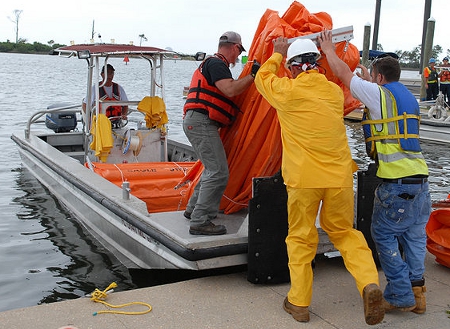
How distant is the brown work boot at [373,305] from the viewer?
3.65 metres

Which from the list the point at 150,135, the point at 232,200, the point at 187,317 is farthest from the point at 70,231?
the point at 187,317

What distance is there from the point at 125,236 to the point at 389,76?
9.35 ft

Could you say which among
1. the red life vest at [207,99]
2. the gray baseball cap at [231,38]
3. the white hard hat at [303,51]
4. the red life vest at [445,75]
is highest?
the red life vest at [445,75]

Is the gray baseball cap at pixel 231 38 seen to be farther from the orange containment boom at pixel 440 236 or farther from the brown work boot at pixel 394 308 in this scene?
the brown work boot at pixel 394 308

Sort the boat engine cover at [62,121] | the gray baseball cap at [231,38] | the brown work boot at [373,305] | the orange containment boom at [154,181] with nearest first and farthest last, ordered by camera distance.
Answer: the brown work boot at [373,305], the gray baseball cap at [231,38], the orange containment boom at [154,181], the boat engine cover at [62,121]

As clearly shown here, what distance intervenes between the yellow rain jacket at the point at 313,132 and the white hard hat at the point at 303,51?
110 mm

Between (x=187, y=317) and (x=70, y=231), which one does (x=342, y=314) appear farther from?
(x=70, y=231)

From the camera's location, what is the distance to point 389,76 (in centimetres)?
408

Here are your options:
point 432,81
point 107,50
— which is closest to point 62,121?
point 107,50

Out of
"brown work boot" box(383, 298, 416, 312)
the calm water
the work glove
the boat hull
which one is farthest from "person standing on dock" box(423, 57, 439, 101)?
"brown work boot" box(383, 298, 416, 312)

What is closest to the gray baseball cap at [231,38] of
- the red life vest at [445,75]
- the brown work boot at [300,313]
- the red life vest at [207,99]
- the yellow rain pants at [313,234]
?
the red life vest at [207,99]

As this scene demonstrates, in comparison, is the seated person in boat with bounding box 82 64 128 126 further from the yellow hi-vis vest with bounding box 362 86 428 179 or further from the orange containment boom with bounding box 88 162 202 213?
the yellow hi-vis vest with bounding box 362 86 428 179

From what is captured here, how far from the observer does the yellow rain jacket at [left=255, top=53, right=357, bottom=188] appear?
12.5 feet

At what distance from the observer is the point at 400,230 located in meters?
4.05
